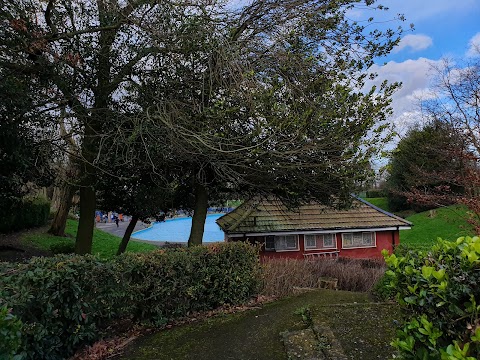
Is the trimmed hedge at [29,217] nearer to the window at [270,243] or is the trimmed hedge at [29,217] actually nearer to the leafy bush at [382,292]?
the window at [270,243]

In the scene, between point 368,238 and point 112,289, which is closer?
point 112,289

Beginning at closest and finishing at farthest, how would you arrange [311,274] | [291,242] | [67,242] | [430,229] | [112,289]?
[112,289]
[311,274]
[291,242]
[67,242]
[430,229]

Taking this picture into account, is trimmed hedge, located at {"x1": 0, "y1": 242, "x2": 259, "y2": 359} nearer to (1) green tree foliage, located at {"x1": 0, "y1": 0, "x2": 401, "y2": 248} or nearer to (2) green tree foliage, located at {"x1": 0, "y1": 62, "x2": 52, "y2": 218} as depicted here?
(1) green tree foliage, located at {"x1": 0, "y1": 0, "x2": 401, "y2": 248}

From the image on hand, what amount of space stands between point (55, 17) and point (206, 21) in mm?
3148

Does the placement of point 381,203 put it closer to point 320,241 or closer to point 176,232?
point 176,232

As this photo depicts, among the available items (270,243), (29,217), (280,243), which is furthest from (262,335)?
(29,217)

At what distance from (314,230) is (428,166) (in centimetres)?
1028

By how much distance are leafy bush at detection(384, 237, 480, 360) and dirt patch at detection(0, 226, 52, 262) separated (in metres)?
11.4

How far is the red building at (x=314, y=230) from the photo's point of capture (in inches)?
520

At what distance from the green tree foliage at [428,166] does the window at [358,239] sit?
2.21 m

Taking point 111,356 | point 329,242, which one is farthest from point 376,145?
point 329,242

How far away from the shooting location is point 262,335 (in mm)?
4590

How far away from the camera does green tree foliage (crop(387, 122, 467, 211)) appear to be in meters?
12.8

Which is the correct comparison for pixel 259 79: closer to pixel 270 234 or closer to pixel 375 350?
pixel 375 350
